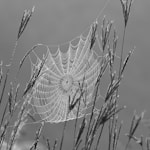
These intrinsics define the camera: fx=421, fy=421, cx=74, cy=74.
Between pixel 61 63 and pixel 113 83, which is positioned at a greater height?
pixel 61 63

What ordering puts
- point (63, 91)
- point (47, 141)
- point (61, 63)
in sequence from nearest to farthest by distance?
1. point (47, 141)
2. point (63, 91)
3. point (61, 63)

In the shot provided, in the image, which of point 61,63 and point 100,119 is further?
point 61,63

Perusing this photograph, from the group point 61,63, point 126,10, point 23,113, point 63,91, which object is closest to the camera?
point 23,113

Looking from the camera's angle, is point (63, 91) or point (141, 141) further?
point (63, 91)

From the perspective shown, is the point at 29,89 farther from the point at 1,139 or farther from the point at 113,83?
the point at 113,83

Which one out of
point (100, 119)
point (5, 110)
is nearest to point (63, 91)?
point (5, 110)

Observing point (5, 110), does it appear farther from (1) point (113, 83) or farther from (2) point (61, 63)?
(2) point (61, 63)

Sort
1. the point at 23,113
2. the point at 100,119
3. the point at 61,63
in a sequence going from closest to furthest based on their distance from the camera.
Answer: the point at 100,119, the point at 23,113, the point at 61,63


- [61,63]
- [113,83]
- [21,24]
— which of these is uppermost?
[61,63]

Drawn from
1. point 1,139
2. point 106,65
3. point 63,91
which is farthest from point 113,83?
point 63,91
